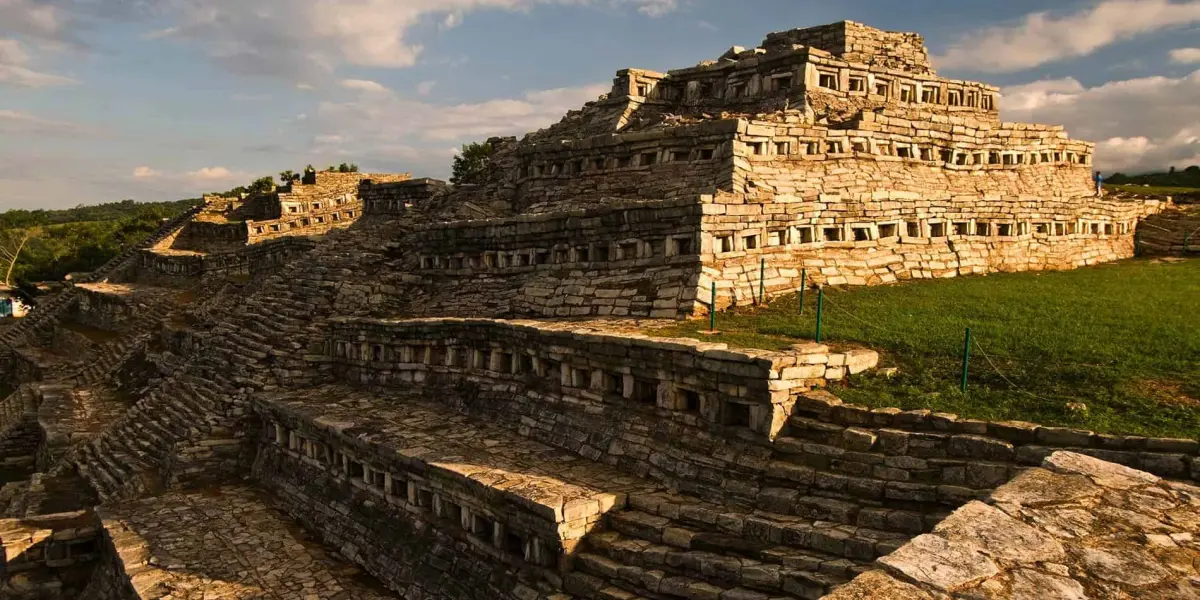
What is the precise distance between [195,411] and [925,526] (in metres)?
16.9

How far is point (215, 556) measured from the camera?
13.1 meters

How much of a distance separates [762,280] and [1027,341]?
4893 millimetres

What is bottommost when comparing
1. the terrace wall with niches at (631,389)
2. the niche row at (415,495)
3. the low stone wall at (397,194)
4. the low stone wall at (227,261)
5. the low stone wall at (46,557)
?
the low stone wall at (46,557)

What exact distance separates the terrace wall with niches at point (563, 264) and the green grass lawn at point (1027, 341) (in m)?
1.81

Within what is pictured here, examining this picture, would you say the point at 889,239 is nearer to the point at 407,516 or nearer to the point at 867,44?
the point at 867,44

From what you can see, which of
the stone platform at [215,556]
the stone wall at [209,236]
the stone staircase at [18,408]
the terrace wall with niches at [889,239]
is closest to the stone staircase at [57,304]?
the stone wall at [209,236]

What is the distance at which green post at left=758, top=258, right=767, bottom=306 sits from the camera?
47.6 ft

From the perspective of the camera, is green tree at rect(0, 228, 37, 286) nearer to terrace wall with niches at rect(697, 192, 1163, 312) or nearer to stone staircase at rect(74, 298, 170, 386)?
stone staircase at rect(74, 298, 170, 386)

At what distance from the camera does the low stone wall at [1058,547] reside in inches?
187

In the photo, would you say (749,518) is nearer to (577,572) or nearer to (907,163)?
(577,572)

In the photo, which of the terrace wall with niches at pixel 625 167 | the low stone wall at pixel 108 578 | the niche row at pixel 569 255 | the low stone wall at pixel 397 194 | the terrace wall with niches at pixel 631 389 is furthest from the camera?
the low stone wall at pixel 397 194

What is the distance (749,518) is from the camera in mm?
8898

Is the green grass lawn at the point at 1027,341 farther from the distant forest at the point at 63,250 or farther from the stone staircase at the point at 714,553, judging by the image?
the distant forest at the point at 63,250

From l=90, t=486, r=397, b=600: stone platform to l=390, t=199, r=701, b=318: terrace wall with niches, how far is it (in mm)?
6210
